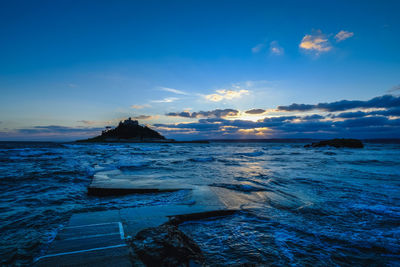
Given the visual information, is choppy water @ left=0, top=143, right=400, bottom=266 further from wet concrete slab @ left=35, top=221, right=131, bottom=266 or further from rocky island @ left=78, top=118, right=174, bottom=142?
rocky island @ left=78, top=118, right=174, bottom=142

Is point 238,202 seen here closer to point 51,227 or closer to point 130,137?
point 51,227

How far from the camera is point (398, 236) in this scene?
2832 mm

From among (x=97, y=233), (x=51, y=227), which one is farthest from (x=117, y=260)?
(x=51, y=227)

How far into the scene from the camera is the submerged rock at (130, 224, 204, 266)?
1.88 metres

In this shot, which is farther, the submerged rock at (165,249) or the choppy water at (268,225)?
the choppy water at (268,225)

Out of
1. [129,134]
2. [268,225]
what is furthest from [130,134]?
[268,225]

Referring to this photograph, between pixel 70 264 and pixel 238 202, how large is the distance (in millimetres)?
3228

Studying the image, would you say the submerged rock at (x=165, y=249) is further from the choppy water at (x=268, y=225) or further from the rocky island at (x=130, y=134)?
the rocky island at (x=130, y=134)

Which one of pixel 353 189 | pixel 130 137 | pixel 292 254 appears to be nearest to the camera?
pixel 292 254

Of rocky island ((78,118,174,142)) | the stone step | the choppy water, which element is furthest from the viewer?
rocky island ((78,118,174,142))

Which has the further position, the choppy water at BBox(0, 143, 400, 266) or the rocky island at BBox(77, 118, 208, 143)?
the rocky island at BBox(77, 118, 208, 143)

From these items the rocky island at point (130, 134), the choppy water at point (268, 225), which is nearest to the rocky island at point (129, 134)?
the rocky island at point (130, 134)

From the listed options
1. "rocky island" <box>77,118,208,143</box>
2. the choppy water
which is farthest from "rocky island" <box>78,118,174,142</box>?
the choppy water

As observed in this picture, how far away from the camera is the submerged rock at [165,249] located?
1.88m
